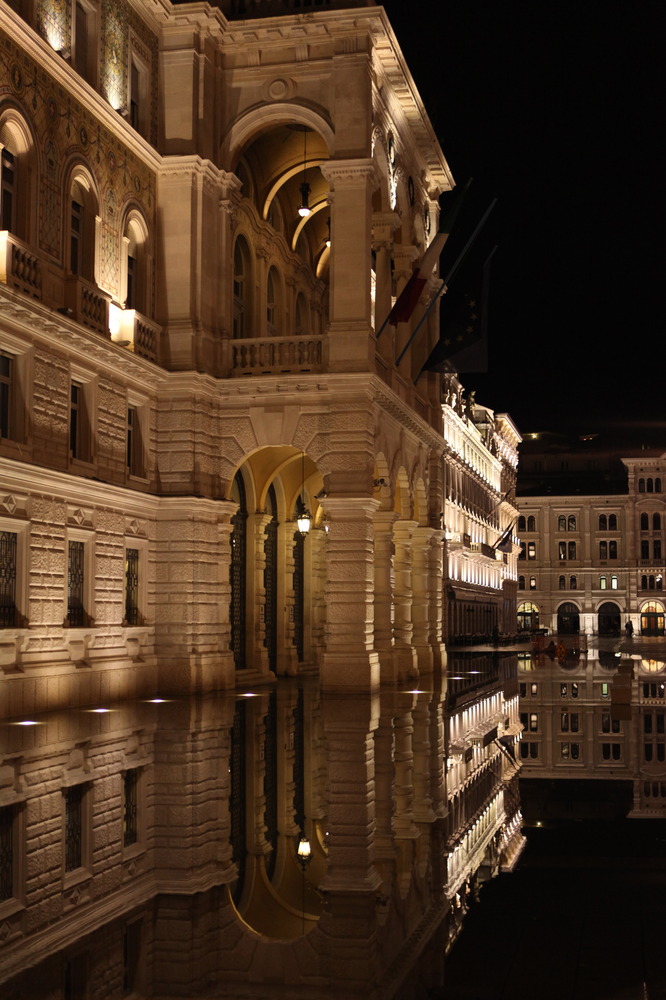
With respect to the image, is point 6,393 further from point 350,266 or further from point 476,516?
point 476,516

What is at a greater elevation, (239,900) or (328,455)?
(328,455)

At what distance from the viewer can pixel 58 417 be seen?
82.8 ft

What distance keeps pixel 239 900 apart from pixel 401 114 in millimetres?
32222

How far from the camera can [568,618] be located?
485ft

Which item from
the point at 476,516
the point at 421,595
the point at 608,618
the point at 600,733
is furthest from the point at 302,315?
the point at 608,618

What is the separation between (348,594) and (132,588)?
5.30m

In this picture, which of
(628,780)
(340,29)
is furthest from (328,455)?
(628,780)

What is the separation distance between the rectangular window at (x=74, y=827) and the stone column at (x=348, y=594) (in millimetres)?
16629

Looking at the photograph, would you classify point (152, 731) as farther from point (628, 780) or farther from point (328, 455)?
point (328, 455)

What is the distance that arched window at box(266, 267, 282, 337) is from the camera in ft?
132

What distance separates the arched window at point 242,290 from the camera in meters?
36.9

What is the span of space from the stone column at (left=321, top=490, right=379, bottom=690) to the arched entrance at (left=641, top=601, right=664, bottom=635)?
11975 centimetres

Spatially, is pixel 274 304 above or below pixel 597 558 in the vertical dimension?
above

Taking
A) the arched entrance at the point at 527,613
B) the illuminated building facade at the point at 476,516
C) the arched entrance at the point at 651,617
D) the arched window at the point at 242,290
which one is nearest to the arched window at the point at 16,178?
the arched window at the point at 242,290
